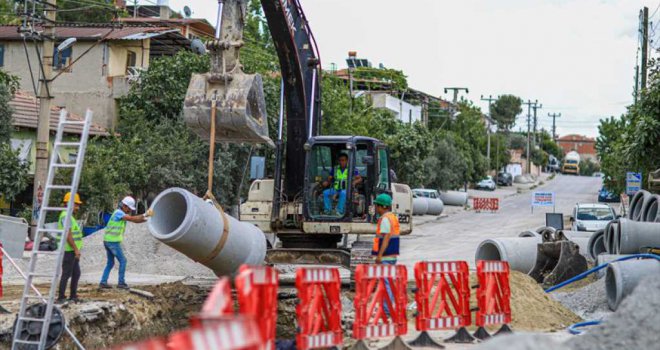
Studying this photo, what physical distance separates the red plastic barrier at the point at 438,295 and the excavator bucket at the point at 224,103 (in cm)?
383

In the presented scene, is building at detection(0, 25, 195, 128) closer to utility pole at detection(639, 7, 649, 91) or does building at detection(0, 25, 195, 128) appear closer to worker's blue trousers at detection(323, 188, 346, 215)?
utility pole at detection(639, 7, 649, 91)

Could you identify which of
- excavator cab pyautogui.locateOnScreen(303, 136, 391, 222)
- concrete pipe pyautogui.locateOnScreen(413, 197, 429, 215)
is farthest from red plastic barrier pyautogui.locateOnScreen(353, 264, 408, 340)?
concrete pipe pyautogui.locateOnScreen(413, 197, 429, 215)

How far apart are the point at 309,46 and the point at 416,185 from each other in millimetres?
38947

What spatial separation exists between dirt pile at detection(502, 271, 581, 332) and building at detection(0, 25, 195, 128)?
2786cm

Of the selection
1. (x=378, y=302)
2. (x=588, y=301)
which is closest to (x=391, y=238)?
(x=378, y=302)

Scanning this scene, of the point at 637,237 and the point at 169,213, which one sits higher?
the point at 169,213

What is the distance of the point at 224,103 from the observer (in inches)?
543

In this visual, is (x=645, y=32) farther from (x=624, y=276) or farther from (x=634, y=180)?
(x=624, y=276)

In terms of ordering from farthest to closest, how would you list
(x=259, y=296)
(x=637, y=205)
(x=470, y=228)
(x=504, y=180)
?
1. (x=504, y=180)
2. (x=470, y=228)
3. (x=637, y=205)
4. (x=259, y=296)

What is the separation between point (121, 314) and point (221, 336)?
9133 mm

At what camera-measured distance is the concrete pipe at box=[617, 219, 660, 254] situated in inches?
733

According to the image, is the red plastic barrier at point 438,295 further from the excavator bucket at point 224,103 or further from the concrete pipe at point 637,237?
the concrete pipe at point 637,237

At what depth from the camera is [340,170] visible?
55.7ft

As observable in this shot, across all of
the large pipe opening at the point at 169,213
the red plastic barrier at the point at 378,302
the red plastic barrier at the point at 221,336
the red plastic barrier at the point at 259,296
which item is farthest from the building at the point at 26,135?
the red plastic barrier at the point at 221,336
